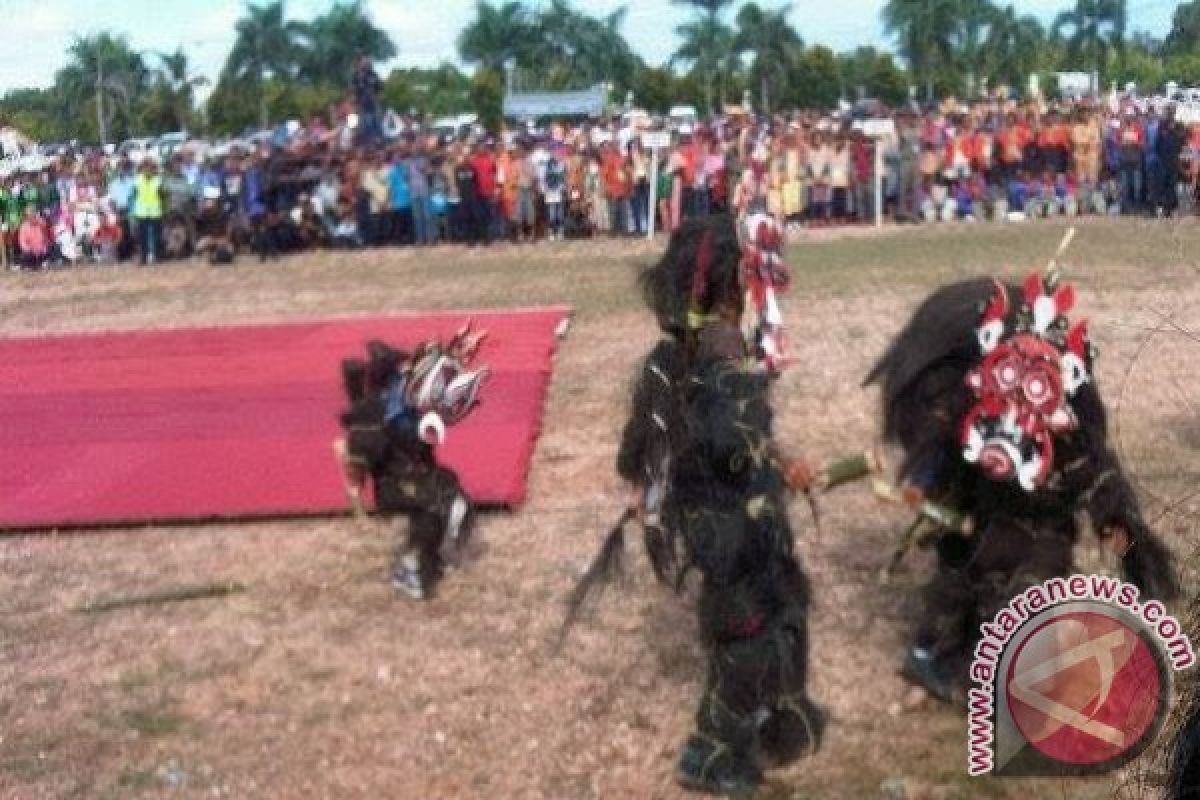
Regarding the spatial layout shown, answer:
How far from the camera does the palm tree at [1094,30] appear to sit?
5062 cm

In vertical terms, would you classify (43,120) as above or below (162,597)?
above

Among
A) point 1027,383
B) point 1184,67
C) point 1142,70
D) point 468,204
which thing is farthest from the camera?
Answer: point 1142,70

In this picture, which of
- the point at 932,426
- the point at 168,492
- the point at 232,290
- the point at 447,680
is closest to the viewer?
the point at 932,426

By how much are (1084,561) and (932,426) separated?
1724mm

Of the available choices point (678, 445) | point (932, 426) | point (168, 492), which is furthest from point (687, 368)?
point (168, 492)

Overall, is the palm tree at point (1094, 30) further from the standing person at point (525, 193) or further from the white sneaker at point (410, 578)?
the white sneaker at point (410, 578)

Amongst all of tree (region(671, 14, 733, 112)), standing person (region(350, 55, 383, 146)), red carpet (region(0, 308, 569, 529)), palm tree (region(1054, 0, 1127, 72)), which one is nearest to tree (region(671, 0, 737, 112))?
tree (region(671, 14, 733, 112))

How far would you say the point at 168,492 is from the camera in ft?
25.9

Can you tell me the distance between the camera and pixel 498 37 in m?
56.6

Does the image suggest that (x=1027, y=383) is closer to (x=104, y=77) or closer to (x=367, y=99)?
(x=367, y=99)

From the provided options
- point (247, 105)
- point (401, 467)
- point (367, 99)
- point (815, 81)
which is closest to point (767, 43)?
point (815, 81)

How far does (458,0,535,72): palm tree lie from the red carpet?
150 feet

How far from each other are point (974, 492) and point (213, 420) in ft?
19.4

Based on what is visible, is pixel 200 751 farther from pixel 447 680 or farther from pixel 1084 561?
pixel 1084 561
